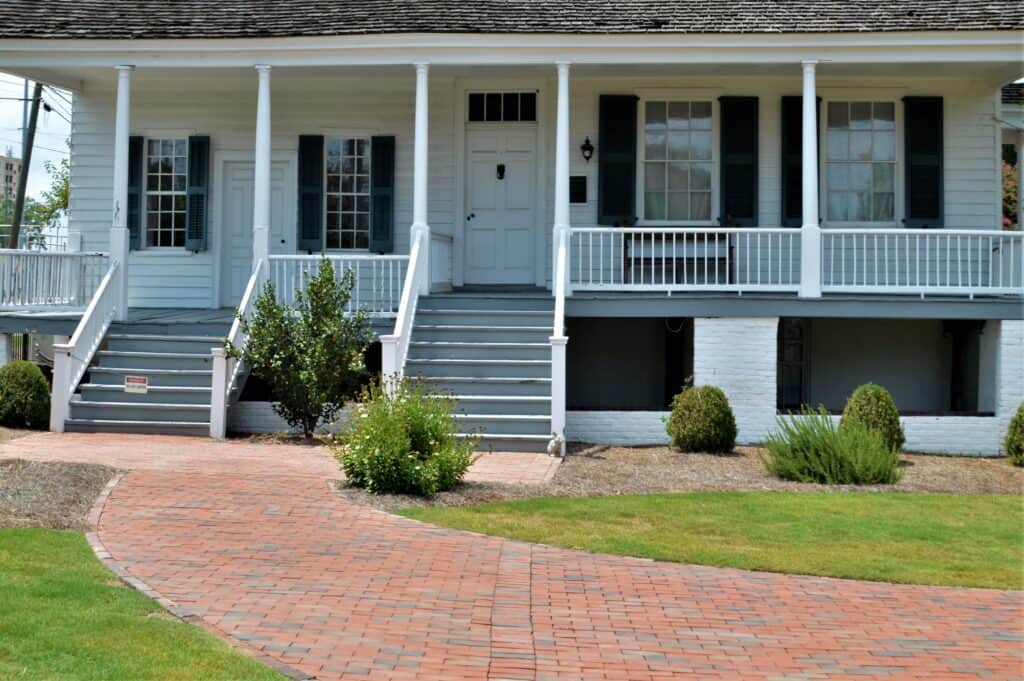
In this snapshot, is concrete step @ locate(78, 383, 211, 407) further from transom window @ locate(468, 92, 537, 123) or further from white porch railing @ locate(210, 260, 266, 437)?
transom window @ locate(468, 92, 537, 123)

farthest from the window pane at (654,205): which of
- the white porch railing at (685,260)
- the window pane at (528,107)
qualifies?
A: the window pane at (528,107)

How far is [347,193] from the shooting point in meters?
18.5

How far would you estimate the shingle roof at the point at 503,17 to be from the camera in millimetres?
15648

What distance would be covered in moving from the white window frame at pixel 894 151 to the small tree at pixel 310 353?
747 cm

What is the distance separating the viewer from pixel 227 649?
6.07 meters

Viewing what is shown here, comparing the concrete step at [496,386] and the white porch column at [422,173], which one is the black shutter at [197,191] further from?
the concrete step at [496,386]

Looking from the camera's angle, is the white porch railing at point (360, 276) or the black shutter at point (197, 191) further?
the black shutter at point (197, 191)

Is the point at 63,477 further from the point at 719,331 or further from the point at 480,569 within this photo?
the point at 719,331

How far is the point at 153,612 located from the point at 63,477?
Answer: 452 cm

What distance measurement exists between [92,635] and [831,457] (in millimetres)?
8127

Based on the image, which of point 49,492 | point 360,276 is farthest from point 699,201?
point 49,492

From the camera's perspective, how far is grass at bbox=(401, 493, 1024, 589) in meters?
8.63

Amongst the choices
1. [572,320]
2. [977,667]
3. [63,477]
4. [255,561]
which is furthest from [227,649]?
[572,320]

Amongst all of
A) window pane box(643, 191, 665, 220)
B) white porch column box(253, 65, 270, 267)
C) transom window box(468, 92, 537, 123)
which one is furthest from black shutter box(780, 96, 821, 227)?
white porch column box(253, 65, 270, 267)
